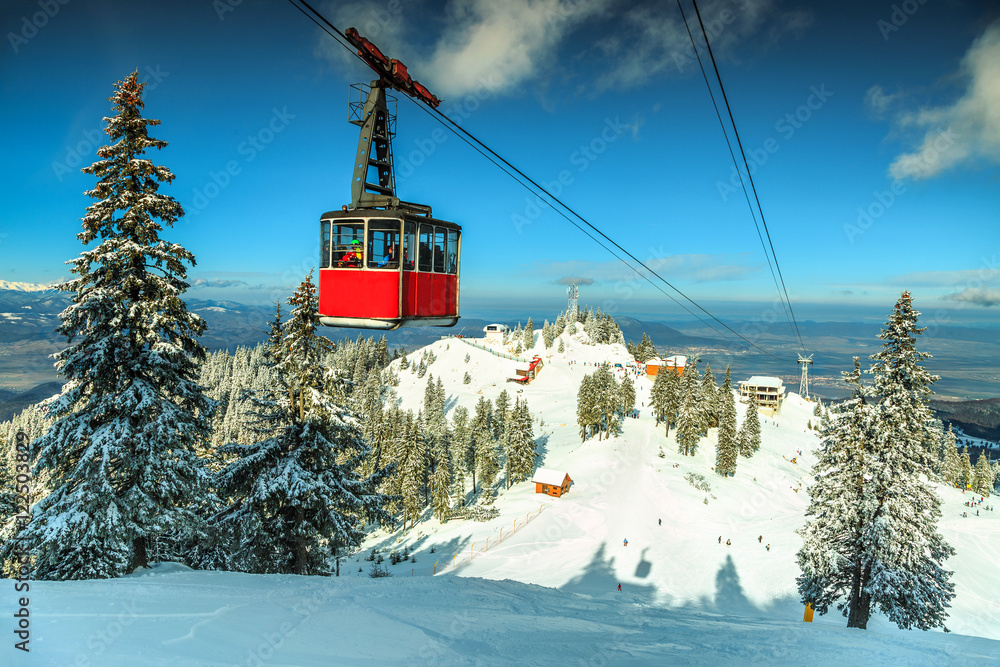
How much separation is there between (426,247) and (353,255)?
170cm

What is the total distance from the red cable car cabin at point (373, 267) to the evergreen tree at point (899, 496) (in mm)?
18159

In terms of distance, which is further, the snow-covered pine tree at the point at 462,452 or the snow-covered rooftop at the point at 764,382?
the snow-covered rooftop at the point at 764,382

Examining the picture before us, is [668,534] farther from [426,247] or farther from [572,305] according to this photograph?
[572,305]

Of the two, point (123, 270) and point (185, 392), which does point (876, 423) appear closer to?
point (185, 392)

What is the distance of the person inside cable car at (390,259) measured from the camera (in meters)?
10.1

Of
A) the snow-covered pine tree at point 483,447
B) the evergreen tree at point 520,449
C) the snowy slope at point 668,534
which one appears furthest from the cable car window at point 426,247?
the snow-covered pine tree at point 483,447

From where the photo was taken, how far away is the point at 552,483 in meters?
51.2

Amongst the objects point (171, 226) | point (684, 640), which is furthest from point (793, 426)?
point (171, 226)

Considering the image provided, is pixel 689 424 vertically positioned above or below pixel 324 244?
below

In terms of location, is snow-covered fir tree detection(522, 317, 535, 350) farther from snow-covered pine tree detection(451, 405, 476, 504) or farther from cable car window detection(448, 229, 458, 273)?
cable car window detection(448, 229, 458, 273)

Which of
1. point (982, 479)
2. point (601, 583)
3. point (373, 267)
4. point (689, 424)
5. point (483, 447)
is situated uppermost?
point (373, 267)

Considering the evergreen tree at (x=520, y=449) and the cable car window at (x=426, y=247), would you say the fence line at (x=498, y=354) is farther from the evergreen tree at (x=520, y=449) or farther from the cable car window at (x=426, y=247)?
the cable car window at (x=426, y=247)

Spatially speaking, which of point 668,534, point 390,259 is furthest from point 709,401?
point 390,259

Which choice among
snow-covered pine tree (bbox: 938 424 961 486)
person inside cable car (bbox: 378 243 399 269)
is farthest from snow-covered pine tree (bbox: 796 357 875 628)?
snow-covered pine tree (bbox: 938 424 961 486)
